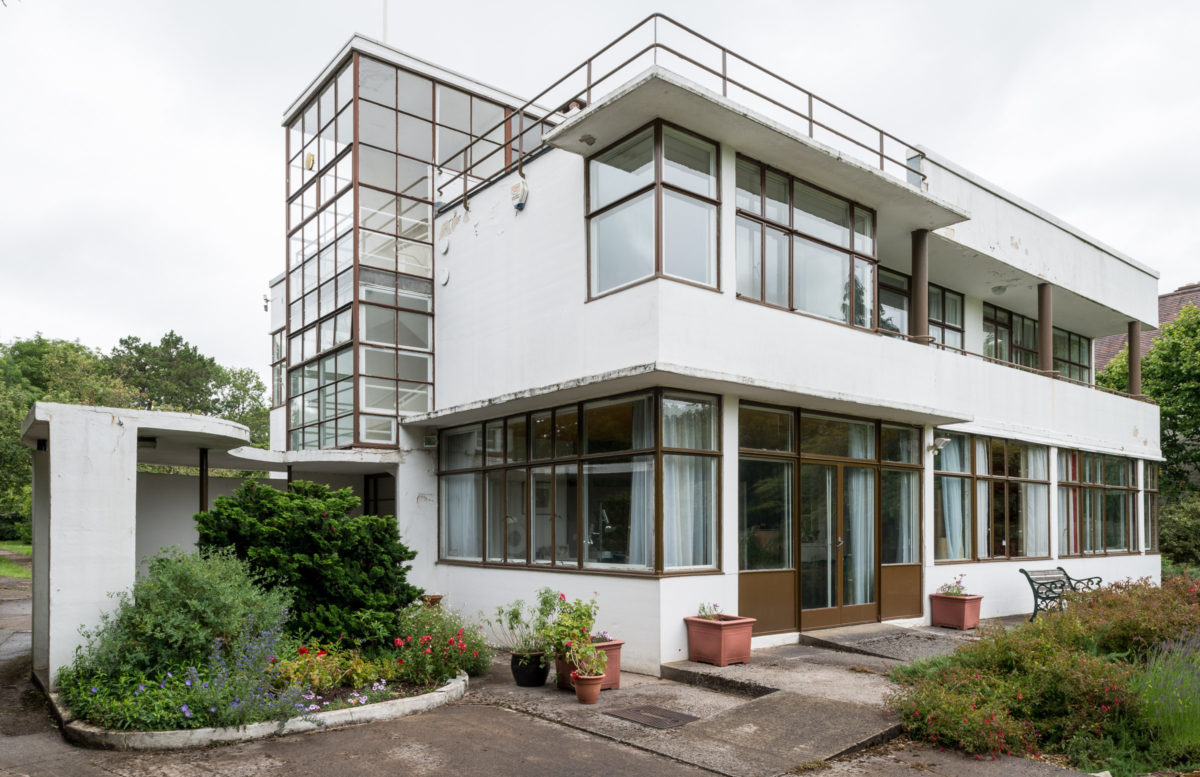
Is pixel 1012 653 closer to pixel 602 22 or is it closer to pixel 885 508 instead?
pixel 885 508

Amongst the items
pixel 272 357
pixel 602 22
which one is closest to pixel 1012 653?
pixel 602 22

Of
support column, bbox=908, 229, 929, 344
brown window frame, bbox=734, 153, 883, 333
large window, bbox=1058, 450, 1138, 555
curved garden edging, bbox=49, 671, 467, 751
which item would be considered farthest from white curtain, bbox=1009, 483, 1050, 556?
curved garden edging, bbox=49, 671, 467, 751

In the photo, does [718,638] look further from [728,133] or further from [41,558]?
[41,558]

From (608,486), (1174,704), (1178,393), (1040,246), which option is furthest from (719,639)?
(1178,393)

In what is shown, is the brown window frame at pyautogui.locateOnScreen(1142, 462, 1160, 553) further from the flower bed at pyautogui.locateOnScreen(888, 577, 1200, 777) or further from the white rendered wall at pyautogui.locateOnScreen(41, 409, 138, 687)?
the white rendered wall at pyautogui.locateOnScreen(41, 409, 138, 687)

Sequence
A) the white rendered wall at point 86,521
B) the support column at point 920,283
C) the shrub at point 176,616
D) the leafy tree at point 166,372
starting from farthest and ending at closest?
the leafy tree at point 166,372, the support column at point 920,283, the white rendered wall at point 86,521, the shrub at point 176,616

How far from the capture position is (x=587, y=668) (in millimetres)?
8898

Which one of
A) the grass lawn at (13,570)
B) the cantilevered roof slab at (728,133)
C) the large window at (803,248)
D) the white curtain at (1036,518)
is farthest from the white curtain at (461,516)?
the grass lawn at (13,570)

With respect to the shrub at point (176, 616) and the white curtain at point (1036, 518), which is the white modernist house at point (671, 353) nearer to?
the white curtain at point (1036, 518)

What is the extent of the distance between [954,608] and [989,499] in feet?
10.3

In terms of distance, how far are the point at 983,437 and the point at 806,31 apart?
9.30 m

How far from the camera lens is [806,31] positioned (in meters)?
8.83

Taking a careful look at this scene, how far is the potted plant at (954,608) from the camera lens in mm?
13188

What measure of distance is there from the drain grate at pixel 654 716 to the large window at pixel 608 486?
202cm
